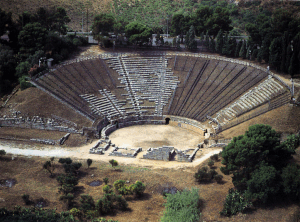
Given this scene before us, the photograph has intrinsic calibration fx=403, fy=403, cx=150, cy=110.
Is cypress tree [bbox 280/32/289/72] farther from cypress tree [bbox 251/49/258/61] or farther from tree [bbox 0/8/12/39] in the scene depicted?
tree [bbox 0/8/12/39]

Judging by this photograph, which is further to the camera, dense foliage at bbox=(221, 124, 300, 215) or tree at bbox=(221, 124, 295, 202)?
tree at bbox=(221, 124, 295, 202)

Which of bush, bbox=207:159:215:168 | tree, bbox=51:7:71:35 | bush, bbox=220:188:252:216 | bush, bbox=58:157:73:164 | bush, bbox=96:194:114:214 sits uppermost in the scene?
tree, bbox=51:7:71:35

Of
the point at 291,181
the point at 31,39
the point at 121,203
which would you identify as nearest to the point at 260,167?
the point at 291,181

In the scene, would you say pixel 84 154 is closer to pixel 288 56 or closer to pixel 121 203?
pixel 121 203

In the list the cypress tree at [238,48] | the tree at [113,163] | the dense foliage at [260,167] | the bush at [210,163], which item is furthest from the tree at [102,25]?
the dense foliage at [260,167]

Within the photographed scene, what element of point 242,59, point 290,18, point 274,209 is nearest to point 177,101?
point 242,59

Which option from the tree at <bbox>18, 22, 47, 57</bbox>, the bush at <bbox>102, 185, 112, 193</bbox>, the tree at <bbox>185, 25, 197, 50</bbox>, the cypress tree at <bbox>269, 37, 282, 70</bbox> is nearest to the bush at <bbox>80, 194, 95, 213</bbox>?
the bush at <bbox>102, 185, 112, 193</bbox>
